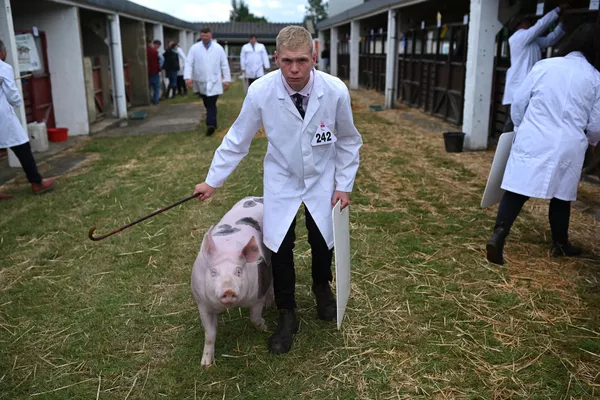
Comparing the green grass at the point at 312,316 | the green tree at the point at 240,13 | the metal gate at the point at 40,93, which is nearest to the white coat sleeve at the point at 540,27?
the green grass at the point at 312,316

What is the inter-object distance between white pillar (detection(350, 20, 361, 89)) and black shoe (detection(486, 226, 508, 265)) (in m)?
17.9

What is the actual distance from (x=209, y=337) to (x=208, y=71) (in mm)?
8796

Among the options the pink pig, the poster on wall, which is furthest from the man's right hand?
the poster on wall

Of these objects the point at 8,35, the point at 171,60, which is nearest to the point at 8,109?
the point at 8,35

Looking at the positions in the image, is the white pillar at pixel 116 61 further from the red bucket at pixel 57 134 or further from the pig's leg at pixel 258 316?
the pig's leg at pixel 258 316

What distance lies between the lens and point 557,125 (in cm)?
433

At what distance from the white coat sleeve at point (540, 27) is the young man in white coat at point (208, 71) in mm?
6262

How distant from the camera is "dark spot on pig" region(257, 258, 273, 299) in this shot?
10.9 feet

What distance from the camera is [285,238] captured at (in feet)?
11.1

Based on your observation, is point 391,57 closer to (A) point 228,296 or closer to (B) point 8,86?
(B) point 8,86

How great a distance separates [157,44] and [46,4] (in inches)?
333

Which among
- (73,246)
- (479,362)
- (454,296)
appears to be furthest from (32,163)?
(479,362)

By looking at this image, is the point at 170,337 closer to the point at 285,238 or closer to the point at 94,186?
the point at 285,238

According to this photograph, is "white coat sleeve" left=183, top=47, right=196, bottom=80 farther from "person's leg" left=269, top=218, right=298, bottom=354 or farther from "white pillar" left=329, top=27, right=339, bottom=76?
"white pillar" left=329, top=27, right=339, bottom=76
